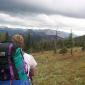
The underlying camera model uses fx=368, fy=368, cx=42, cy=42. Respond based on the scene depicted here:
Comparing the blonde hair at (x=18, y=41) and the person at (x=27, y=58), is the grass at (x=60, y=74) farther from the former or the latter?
the blonde hair at (x=18, y=41)

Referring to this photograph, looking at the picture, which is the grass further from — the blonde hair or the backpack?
the backpack

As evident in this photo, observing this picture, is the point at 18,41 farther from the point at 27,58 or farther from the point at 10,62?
the point at 10,62

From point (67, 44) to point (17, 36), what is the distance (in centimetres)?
11905

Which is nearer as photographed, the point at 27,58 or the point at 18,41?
the point at 18,41

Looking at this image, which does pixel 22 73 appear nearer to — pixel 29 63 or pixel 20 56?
pixel 20 56

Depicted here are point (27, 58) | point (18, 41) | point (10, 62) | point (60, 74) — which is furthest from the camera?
point (60, 74)

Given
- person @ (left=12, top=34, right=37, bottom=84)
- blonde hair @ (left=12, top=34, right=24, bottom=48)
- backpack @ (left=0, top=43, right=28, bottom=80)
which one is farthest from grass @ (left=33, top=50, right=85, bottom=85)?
backpack @ (left=0, top=43, right=28, bottom=80)

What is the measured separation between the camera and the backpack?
235 inches

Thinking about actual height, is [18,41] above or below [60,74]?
above

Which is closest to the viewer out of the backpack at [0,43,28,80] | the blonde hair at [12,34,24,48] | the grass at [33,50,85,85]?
the backpack at [0,43,28,80]

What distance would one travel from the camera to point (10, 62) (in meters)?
6.00

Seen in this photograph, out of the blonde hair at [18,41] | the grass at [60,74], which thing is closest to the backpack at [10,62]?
the blonde hair at [18,41]

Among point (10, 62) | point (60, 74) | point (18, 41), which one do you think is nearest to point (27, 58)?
point (18, 41)

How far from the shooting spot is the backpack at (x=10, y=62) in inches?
235
